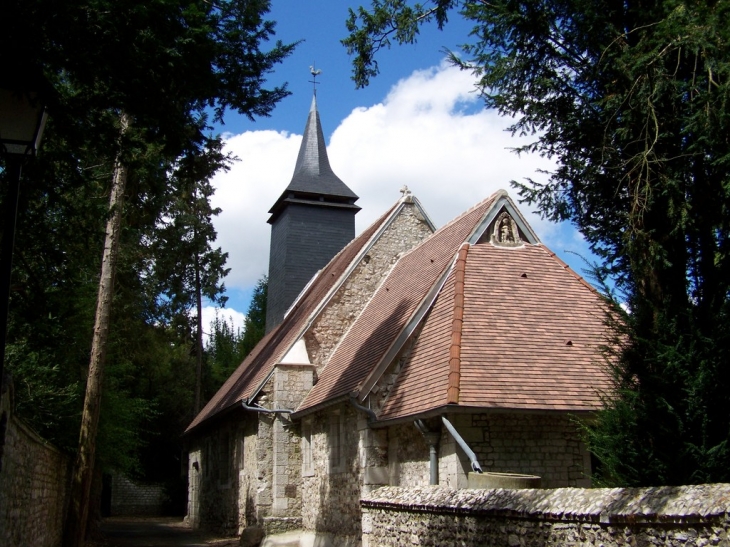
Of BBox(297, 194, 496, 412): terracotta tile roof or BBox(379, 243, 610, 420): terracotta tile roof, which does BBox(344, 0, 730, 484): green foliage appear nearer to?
BBox(379, 243, 610, 420): terracotta tile roof

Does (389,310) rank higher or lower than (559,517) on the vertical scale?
higher

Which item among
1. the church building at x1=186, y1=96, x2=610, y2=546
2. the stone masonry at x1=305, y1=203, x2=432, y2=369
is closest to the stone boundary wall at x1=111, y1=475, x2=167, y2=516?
the church building at x1=186, y1=96, x2=610, y2=546

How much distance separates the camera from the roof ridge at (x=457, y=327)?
9945 mm

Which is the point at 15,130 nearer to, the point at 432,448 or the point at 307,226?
the point at 432,448

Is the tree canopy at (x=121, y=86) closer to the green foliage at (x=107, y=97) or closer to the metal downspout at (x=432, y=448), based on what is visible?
the green foliage at (x=107, y=97)

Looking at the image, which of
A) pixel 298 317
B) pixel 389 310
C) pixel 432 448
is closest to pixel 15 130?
pixel 432 448

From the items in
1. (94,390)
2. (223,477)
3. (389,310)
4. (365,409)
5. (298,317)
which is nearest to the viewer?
(365,409)

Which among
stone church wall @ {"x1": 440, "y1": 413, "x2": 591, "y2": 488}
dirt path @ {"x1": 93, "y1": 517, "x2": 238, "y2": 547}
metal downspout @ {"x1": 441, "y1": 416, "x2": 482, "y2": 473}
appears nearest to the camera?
metal downspout @ {"x1": 441, "y1": 416, "x2": 482, "y2": 473}

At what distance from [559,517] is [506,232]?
8949 mm

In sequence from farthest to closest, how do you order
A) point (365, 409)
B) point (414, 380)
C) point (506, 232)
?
point (506, 232) < point (365, 409) < point (414, 380)

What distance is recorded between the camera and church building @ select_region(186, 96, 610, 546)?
1030 centimetres

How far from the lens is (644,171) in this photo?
737cm

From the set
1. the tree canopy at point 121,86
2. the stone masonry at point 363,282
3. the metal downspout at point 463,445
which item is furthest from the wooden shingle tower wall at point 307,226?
the metal downspout at point 463,445

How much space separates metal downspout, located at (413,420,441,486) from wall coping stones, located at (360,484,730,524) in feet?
9.50
